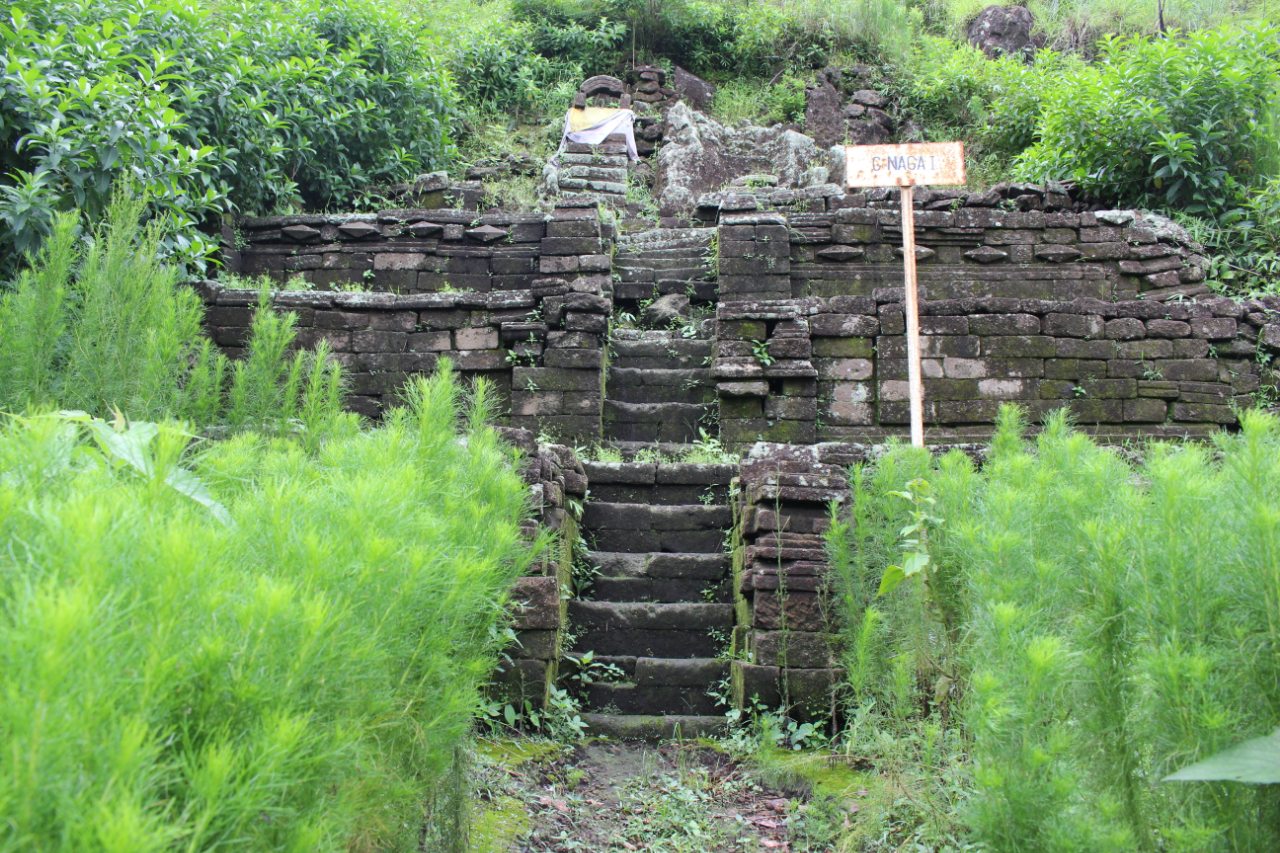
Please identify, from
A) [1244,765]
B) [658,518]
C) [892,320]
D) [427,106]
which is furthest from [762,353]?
[427,106]

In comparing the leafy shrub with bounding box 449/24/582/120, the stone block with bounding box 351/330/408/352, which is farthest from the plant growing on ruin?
the leafy shrub with bounding box 449/24/582/120

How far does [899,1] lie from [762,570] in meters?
16.5

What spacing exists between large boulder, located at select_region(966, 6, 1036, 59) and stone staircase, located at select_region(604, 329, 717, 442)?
11.8 metres

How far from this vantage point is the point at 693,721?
4023mm

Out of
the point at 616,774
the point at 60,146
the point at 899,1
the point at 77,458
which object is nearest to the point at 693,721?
the point at 616,774

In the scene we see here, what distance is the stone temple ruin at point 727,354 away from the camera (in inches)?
167

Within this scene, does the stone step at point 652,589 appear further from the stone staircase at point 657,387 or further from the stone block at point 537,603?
the stone staircase at point 657,387

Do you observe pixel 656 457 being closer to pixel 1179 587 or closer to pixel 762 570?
pixel 762 570

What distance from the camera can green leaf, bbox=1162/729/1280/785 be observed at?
138 centimetres

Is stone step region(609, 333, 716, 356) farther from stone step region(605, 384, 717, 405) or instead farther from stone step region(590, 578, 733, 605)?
stone step region(590, 578, 733, 605)

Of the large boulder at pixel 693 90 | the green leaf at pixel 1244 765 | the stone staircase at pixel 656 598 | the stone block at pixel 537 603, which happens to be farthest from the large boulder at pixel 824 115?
the green leaf at pixel 1244 765

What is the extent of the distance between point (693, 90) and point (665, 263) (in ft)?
27.0

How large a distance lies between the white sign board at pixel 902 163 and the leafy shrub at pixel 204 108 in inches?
192

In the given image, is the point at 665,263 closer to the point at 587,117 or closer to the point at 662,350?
the point at 662,350
